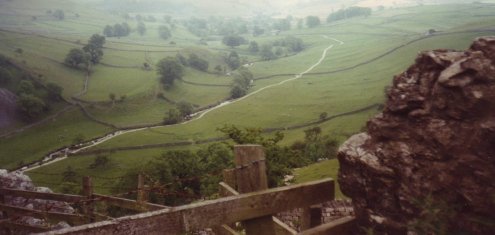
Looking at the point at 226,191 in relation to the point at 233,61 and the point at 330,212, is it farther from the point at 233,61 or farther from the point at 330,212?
the point at 233,61

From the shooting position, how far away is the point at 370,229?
5.40 m

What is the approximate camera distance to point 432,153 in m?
5.47

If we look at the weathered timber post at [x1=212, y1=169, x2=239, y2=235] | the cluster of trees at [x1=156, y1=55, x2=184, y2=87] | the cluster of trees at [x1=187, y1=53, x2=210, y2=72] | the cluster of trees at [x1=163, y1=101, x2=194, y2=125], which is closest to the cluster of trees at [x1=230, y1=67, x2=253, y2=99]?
the cluster of trees at [x1=187, y1=53, x2=210, y2=72]

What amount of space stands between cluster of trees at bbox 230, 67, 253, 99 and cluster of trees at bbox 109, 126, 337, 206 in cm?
5496

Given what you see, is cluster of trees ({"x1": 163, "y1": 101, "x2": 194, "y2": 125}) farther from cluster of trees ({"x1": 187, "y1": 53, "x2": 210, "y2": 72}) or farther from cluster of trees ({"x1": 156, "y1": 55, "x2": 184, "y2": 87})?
cluster of trees ({"x1": 187, "y1": 53, "x2": 210, "y2": 72})

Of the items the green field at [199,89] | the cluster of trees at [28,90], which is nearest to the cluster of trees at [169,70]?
the green field at [199,89]

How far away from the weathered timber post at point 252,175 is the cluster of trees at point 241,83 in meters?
130

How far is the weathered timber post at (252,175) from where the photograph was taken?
16.9 ft

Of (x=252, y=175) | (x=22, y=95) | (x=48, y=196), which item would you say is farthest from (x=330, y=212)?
(x=22, y=95)

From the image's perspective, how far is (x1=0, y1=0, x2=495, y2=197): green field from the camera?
3819 inches

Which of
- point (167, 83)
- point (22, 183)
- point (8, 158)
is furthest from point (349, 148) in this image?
point (167, 83)

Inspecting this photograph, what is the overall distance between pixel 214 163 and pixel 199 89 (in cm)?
8214

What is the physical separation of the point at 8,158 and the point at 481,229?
103 metres

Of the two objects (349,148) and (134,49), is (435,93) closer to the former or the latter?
(349,148)
